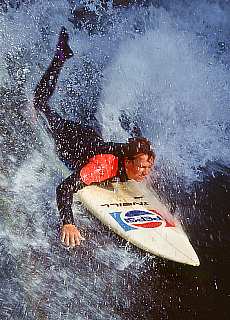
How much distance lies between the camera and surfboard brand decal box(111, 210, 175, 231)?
7.04 feet

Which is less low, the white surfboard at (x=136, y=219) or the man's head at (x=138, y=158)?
the man's head at (x=138, y=158)

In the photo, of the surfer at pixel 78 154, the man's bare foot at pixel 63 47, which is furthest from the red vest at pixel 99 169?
the man's bare foot at pixel 63 47

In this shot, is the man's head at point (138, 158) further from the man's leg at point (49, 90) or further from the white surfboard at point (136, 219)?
the man's leg at point (49, 90)

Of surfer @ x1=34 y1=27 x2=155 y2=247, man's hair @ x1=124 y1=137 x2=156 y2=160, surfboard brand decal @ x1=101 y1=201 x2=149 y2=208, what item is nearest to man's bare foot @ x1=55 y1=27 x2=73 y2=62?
surfer @ x1=34 y1=27 x2=155 y2=247

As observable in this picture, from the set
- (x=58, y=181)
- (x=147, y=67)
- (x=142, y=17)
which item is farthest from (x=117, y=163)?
(x=142, y=17)

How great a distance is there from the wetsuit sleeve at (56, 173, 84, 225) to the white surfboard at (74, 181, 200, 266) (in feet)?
0.07

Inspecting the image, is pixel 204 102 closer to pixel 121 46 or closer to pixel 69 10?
pixel 121 46

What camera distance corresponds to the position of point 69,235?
2.14m

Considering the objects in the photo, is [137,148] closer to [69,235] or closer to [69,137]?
[69,137]

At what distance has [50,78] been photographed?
220 centimetres

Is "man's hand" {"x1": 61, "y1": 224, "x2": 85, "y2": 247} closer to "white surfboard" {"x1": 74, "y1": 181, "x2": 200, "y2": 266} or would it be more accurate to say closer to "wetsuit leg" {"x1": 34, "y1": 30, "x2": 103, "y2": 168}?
"white surfboard" {"x1": 74, "y1": 181, "x2": 200, "y2": 266}

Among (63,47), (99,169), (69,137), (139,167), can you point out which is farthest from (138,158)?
(63,47)

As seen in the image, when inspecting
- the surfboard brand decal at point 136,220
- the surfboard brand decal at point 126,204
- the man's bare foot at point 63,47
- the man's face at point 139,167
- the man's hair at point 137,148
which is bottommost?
the surfboard brand decal at point 136,220

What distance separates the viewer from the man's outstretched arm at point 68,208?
7.01 feet
